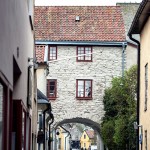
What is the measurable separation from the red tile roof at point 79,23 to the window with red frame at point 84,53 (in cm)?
69

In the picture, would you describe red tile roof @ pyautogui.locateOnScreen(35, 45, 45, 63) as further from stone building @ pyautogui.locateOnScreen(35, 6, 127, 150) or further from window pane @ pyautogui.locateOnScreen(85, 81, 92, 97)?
window pane @ pyautogui.locateOnScreen(85, 81, 92, 97)

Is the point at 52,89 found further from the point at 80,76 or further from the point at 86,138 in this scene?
the point at 86,138

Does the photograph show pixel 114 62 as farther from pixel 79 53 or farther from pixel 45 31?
pixel 45 31

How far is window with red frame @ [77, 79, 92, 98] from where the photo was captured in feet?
152

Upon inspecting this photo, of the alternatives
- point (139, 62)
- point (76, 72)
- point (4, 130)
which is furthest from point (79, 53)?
point (4, 130)

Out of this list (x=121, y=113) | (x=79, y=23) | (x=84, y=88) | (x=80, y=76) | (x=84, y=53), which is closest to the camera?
(x=121, y=113)

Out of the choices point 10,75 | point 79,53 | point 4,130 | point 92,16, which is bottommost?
point 4,130

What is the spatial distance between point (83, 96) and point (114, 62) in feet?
11.3

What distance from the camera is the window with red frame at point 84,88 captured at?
46469mm

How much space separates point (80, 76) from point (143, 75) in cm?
2478

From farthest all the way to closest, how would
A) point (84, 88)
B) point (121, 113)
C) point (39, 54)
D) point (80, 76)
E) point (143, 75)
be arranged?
point (80, 76)
point (84, 88)
point (121, 113)
point (39, 54)
point (143, 75)

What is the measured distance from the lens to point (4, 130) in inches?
360

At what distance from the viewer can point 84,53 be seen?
4678 cm

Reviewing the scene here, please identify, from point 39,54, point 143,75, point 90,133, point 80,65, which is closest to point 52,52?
point 80,65
